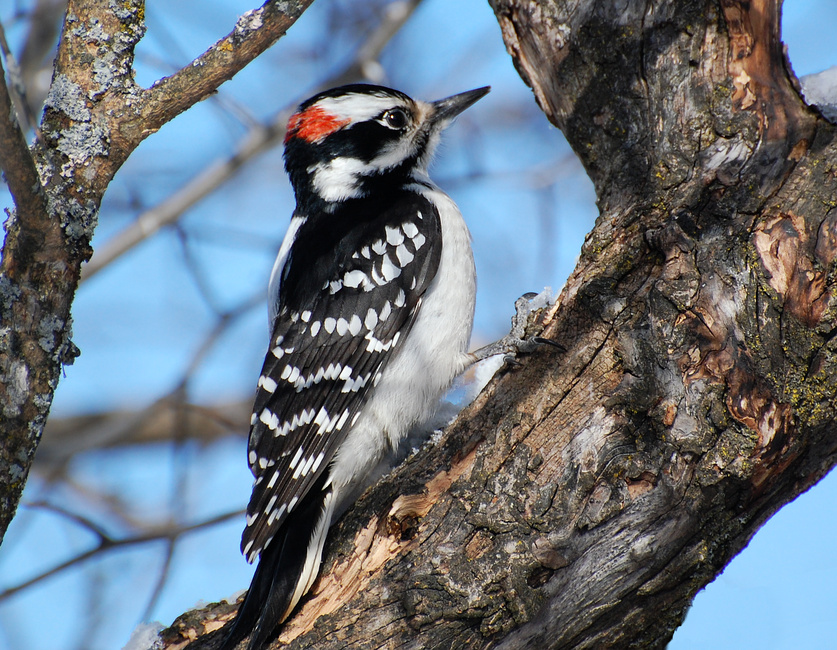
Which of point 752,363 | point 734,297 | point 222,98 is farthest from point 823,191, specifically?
point 222,98

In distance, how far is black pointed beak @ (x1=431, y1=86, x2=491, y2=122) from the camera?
422 centimetres

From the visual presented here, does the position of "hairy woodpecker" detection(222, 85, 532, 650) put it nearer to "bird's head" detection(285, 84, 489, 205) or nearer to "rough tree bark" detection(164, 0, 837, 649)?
"bird's head" detection(285, 84, 489, 205)

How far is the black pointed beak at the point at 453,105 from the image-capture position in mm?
4223

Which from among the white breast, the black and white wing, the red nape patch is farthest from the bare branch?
the white breast

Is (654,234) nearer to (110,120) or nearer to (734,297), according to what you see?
(734,297)

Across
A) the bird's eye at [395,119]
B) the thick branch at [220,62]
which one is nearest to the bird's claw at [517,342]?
the bird's eye at [395,119]

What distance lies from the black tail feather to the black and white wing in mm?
74

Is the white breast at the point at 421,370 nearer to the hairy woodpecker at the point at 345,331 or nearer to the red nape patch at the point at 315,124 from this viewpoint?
the hairy woodpecker at the point at 345,331

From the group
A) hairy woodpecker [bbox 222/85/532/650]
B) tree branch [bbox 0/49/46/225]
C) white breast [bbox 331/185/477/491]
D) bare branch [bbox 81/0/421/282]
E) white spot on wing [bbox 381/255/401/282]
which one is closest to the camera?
tree branch [bbox 0/49/46/225]

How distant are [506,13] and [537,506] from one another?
2.06 metres

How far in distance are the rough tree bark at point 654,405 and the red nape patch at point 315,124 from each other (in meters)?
1.74

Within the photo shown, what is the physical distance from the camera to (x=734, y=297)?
242cm

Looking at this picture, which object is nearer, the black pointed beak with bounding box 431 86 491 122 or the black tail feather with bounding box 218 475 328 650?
the black tail feather with bounding box 218 475 328 650

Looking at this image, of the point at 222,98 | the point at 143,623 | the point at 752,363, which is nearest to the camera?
the point at 752,363
